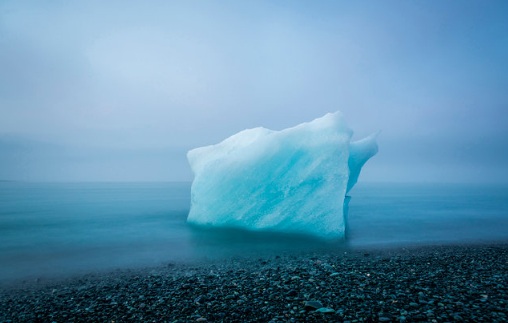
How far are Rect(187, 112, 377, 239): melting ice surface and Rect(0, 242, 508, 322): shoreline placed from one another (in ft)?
9.98

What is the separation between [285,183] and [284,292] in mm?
6614

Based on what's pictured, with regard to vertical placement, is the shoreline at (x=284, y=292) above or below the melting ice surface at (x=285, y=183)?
below

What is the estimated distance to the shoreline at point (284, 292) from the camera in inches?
167

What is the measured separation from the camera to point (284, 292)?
5.07 meters

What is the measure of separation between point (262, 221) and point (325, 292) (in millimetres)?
6488

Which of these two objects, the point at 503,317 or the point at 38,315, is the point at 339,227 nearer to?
the point at 503,317

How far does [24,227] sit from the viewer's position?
15.8m

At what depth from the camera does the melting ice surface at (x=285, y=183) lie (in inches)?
428

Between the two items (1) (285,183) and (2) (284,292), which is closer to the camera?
(2) (284,292)

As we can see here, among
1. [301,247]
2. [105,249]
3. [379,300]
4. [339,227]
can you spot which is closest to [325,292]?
[379,300]

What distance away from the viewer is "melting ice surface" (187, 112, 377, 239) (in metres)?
10.9

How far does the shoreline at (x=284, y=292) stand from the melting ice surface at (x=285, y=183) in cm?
304

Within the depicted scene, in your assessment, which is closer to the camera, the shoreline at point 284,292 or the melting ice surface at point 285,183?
the shoreline at point 284,292

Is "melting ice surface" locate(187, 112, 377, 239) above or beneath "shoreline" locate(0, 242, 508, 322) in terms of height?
above
